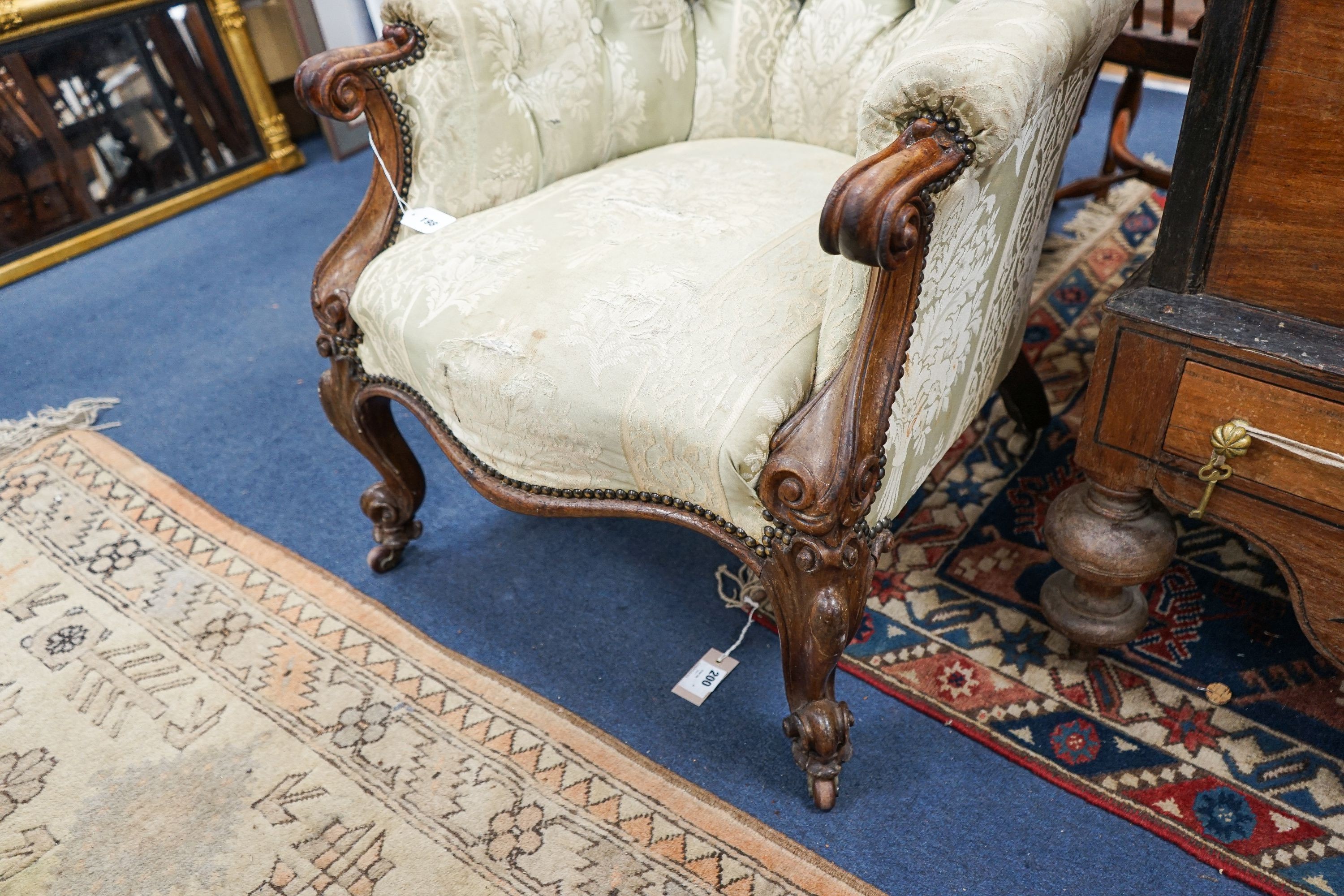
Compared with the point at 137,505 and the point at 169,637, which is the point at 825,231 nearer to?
the point at 169,637

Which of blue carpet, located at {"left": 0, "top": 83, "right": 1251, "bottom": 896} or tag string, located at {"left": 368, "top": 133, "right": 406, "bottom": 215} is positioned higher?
tag string, located at {"left": 368, "top": 133, "right": 406, "bottom": 215}

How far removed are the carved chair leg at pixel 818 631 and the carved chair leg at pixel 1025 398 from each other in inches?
25.7

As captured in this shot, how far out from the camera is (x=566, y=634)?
4.36 feet

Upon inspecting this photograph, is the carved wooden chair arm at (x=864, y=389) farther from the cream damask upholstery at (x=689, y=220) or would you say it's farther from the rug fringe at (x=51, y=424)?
the rug fringe at (x=51, y=424)

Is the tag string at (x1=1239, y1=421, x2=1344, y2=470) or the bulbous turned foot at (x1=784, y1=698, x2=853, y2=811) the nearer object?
the tag string at (x1=1239, y1=421, x2=1344, y2=470)

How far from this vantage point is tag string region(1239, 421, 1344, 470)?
83cm

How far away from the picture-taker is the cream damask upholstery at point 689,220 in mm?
871

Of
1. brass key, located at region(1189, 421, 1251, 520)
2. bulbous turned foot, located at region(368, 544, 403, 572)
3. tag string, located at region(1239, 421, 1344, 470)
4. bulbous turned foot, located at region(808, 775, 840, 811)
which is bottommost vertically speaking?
bulbous turned foot, located at region(808, 775, 840, 811)

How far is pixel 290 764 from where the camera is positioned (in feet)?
3.86

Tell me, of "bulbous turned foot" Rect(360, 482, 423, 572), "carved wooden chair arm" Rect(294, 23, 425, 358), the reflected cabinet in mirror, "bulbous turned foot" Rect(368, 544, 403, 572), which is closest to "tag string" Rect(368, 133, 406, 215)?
"carved wooden chair arm" Rect(294, 23, 425, 358)

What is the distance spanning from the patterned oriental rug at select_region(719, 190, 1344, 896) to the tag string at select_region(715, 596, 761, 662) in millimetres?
27

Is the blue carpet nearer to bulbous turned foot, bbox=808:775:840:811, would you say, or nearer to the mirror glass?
bulbous turned foot, bbox=808:775:840:811

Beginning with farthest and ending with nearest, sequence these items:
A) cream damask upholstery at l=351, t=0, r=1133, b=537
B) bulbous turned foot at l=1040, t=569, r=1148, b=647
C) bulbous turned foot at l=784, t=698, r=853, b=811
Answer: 1. bulbous turned foot at l=1040, t=569, r=1148, b=647
2. bulbous turned foot at l=784, t=698, r=853, b=811
3. cream damask upholstery at l=351, t=0, r=1133, b=537

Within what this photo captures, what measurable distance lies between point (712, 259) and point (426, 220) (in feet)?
1.33
